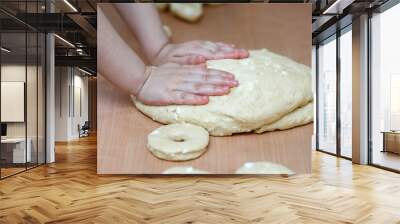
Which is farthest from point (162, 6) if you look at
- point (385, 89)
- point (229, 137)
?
point (385, 89)

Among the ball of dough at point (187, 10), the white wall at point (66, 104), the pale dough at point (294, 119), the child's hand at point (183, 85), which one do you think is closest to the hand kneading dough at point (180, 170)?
the child's hand at point (183, 85)

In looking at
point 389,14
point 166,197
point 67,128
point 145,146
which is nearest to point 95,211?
point 166,197

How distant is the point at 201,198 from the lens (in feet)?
15.0

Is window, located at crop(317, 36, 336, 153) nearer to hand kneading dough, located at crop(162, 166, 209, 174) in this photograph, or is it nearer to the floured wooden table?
the floured wooden table

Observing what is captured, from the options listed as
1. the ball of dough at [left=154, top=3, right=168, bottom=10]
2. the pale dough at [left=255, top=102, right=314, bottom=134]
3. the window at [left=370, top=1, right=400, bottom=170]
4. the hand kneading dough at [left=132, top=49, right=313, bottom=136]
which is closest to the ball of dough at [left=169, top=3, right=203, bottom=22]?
the ball of dough at [left=154, top=3, right=168, bottom=10]

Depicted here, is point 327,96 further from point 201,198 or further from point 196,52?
point 201,198

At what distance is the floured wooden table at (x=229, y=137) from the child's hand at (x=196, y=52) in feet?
0.32

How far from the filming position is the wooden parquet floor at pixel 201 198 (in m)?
3.75

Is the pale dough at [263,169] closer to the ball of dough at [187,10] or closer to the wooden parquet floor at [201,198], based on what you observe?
the wooden parquet floor at [201,198]

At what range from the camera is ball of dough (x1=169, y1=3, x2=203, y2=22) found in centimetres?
599

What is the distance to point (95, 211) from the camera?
397cm

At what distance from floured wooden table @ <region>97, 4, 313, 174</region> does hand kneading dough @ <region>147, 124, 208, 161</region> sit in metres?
0.12

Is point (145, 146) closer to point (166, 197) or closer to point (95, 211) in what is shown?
point (166, 197)

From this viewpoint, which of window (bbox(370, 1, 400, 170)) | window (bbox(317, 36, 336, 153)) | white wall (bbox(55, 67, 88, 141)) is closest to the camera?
window (bbox(370, 1, 400, 170))
